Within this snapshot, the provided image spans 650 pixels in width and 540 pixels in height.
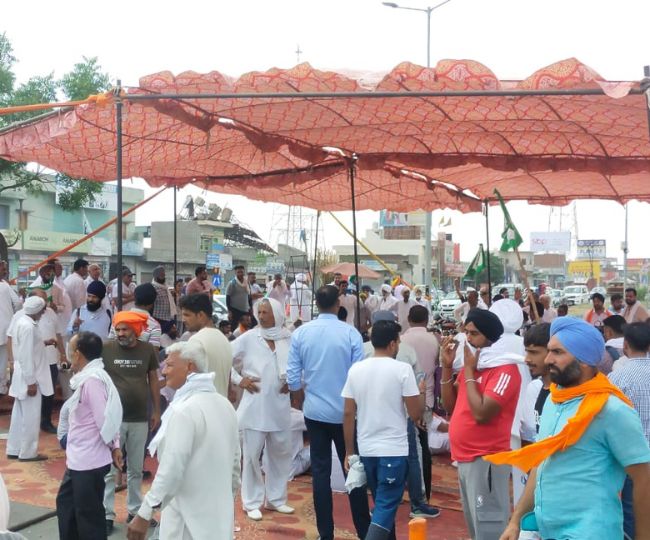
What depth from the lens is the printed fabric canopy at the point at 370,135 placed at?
554 cm

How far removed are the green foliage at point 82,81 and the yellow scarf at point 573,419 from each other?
17435mm

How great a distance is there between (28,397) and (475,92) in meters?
5.33

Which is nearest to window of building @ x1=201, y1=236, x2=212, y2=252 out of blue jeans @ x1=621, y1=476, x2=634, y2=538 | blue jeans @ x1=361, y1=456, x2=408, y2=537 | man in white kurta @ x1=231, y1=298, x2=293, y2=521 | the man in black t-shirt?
man in white kurta @ x1=231, y1=298, x2=293, y2=521

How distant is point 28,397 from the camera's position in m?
7.34

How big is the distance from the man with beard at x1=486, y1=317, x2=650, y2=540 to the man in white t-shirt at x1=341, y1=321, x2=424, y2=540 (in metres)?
1.72

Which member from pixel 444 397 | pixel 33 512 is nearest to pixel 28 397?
pixel 33 512

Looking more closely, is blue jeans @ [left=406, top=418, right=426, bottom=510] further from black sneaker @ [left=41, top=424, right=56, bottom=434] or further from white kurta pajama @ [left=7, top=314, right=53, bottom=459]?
black sneaker @ [left=41, top=424, right=56, bottom=434]

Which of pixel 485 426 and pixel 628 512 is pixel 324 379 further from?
pixel 628 512

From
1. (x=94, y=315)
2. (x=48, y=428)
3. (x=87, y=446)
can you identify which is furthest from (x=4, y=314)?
(x=87, y=446)

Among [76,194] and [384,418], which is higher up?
[76,194]

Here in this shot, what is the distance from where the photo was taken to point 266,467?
621cm

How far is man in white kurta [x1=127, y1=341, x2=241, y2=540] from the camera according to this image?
11.5 feet

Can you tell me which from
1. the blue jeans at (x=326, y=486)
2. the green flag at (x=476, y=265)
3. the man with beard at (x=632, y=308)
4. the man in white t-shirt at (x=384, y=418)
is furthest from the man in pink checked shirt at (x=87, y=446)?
the man with beard at (x=632, y=308)

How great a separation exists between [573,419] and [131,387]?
3.63 meters
